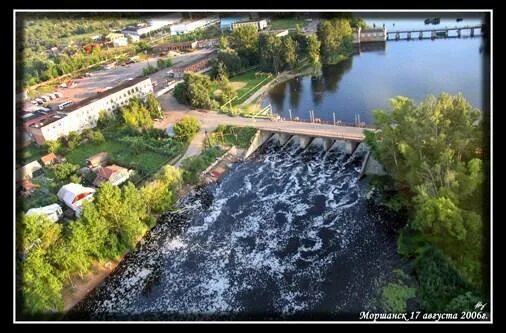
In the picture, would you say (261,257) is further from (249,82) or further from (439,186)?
(249,82)

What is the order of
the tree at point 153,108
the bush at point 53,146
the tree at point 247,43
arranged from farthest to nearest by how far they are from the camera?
the tree at point 247,43 < the tree at point 153,108 < the bush at point 53,146

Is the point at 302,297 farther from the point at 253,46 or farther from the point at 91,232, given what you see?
the point at 253,46

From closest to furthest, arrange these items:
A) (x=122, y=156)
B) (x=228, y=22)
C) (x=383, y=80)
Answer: (x=122, y=156) → (x=383, y=80) → (x=228, y=22)

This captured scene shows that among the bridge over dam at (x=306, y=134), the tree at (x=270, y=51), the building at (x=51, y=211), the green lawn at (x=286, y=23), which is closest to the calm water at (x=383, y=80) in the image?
the tree at (x=270, y=51)

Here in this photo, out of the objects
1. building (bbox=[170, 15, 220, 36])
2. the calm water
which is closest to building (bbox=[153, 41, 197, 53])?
building (bbox=[170, 15, 220, 36])

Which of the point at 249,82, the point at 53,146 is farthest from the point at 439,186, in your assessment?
the point at 249,82

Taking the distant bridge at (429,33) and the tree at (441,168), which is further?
the distant bridge at (429,33)

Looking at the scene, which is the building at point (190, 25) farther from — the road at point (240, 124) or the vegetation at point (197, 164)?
the vegetation at point (197, 164)

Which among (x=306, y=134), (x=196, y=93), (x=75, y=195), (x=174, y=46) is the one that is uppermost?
(x=174, y=46)
